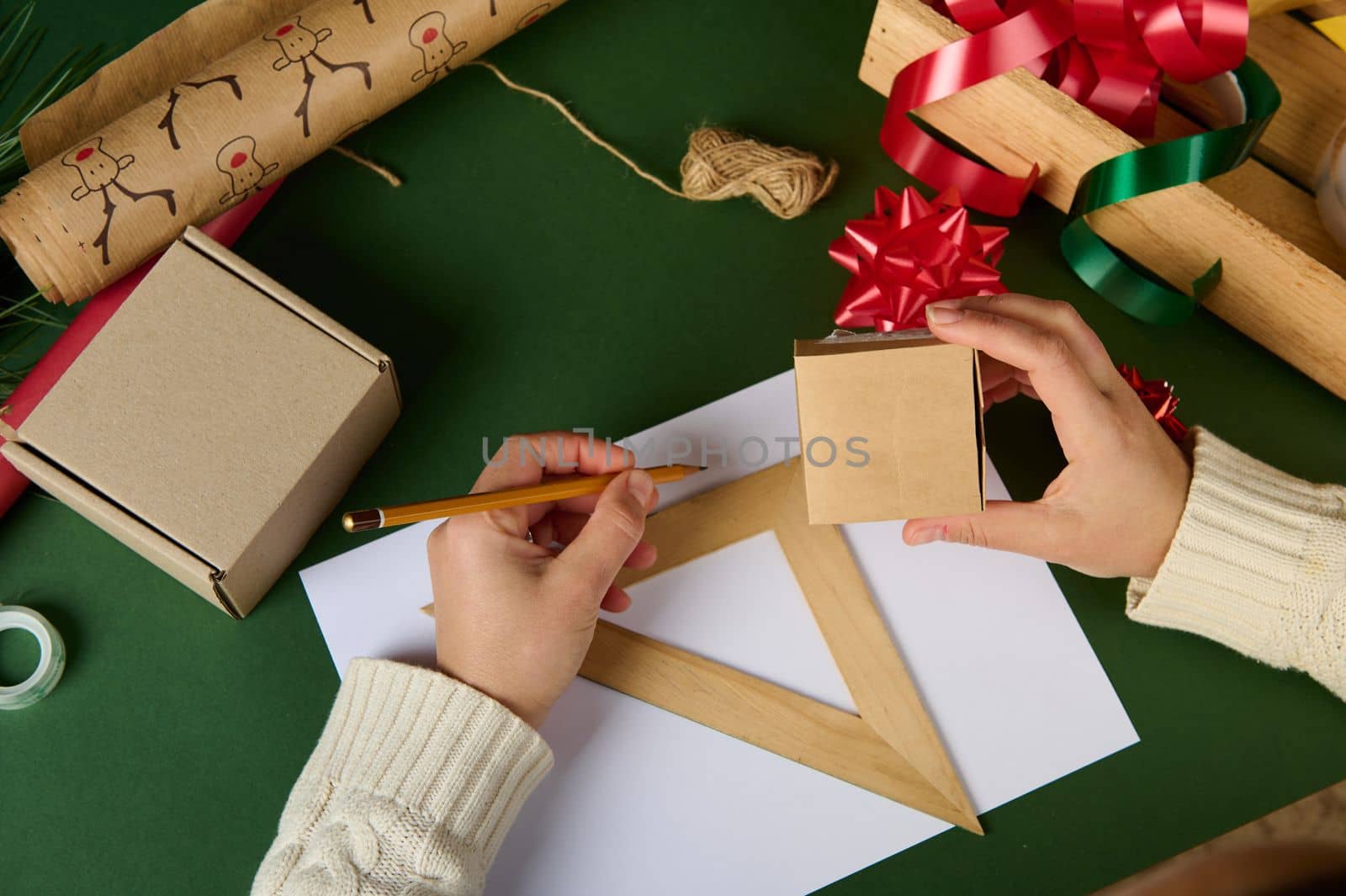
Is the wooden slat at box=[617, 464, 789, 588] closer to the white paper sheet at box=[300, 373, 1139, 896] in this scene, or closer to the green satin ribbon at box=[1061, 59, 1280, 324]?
the white paper sheet at box=[300, 373, 1139, 896]

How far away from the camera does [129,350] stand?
0.86m

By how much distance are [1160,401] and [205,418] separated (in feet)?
2.75

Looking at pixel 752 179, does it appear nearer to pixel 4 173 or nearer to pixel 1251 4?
pixel 1251 4

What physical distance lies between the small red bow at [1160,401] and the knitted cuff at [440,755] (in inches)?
24.4

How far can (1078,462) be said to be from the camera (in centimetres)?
85

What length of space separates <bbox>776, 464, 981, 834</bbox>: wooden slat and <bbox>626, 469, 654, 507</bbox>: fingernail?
A: 0.15m

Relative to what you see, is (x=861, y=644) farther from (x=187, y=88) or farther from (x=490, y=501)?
(x=187, y=88)

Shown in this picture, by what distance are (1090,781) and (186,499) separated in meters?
Result: 0.82

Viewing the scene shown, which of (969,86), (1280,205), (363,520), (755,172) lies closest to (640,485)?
(363,520)

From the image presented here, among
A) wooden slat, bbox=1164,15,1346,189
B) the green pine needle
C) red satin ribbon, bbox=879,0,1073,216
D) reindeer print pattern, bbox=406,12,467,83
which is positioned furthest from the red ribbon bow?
the green pine needle

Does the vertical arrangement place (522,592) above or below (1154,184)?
→ below

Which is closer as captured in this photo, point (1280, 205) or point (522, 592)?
point (522, 592)

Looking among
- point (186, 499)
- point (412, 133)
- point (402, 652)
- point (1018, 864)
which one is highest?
point (412, 133)

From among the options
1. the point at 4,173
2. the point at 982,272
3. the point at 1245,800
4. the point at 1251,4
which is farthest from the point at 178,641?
the point at 1251,4
